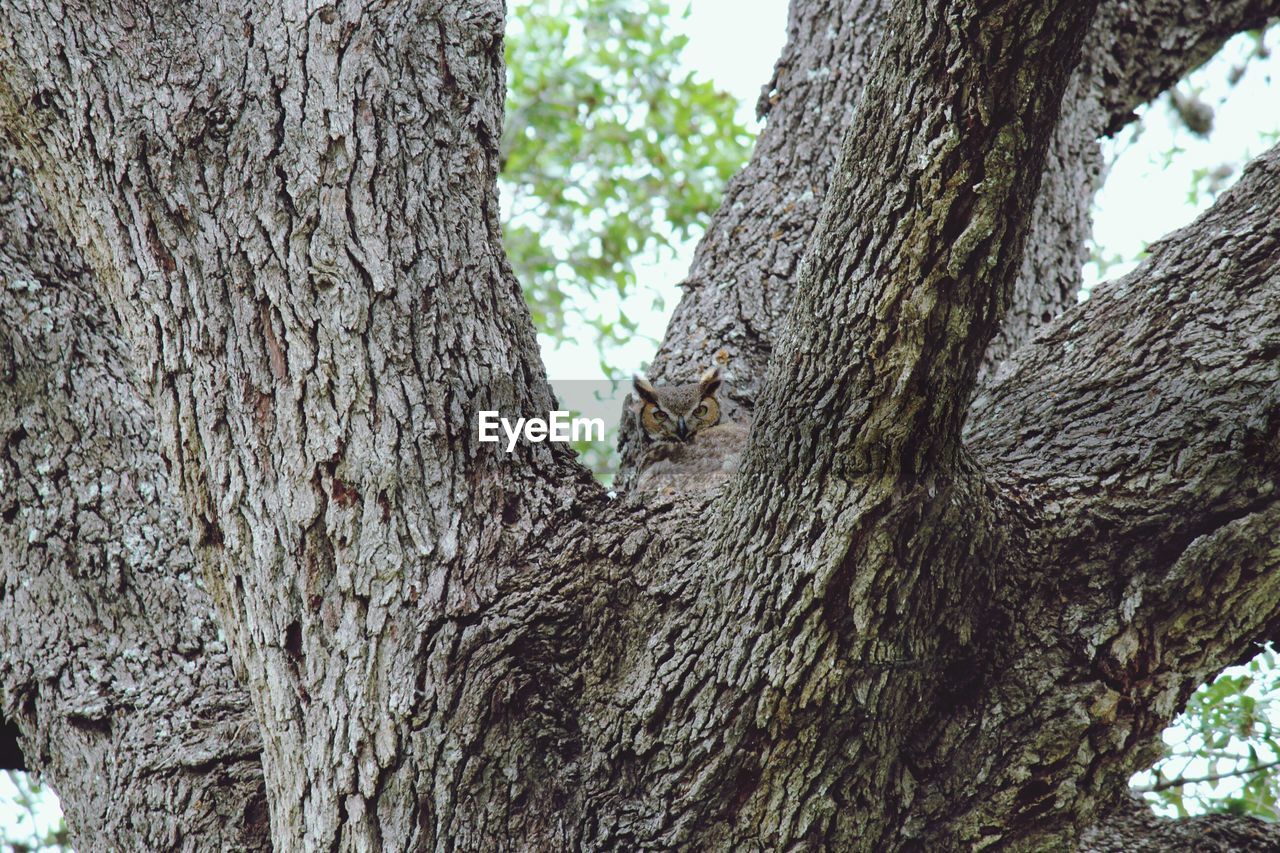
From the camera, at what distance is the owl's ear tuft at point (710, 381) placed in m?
3.88

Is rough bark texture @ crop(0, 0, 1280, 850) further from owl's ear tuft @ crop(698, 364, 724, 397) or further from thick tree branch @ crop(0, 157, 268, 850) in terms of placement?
owl's ear tuft @ crop(698, 364, 724, 397)

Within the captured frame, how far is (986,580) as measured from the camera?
2.39 m

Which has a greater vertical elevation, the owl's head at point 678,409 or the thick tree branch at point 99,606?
the owl's head at point 678,409

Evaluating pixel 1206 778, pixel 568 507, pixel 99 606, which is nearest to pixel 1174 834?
pixel 1206 778

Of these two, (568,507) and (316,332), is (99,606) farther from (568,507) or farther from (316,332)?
(568,507)

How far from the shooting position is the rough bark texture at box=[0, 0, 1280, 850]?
2.21 m

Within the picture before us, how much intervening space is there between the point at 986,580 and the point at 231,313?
165 cm

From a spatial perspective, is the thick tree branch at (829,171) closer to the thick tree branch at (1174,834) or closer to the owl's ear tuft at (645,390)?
the owl's ear tuft at (645,390)

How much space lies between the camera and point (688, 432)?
4176 mm

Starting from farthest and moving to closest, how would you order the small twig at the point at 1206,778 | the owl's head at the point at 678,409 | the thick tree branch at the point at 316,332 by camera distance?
the owl's head at the point at 678,409 → the small twig at the point at 1206,778 → the thick tree branch at the point at 316,332

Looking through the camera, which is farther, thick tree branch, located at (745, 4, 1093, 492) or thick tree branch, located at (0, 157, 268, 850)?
thick tree branch, located at (0, 157, 268, 850)

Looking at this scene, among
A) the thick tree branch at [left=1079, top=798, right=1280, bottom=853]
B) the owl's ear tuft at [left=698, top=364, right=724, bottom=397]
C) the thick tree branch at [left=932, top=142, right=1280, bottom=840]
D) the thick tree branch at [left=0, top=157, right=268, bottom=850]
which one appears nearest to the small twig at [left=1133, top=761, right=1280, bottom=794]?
the thick tree branch at [left=1079, top=798, right=1280, bottom=853]

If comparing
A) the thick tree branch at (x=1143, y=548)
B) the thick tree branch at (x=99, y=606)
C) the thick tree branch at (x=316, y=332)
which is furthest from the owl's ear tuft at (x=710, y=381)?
the thick tree branch at (x=99, y=606)

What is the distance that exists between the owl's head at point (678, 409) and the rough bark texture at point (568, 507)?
129 centimetres
